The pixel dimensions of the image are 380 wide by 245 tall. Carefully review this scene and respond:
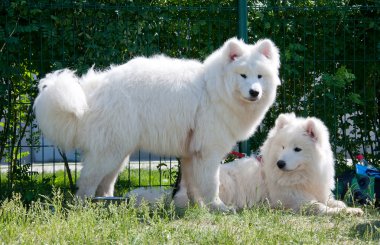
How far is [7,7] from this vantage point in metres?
6.77

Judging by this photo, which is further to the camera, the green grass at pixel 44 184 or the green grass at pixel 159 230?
the green grass at pixel 44 184

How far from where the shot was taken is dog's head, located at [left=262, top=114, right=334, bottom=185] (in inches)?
233

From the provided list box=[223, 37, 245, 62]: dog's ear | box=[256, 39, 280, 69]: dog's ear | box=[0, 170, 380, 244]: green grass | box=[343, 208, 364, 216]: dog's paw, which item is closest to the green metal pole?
box=[256, 39, 280, 69]: dog's ear

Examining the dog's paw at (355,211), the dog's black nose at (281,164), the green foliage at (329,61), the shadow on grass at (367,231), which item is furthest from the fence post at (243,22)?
the shadow on grass at (367,231)

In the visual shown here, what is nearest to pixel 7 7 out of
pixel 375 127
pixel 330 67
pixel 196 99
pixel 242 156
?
pixel 196 99

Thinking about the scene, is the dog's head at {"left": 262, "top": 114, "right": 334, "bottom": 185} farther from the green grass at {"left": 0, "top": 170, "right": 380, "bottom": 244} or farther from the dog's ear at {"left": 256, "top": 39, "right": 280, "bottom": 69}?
the green grass at {"left": 0, "top": 170, "right": 380, "bottom": 244}

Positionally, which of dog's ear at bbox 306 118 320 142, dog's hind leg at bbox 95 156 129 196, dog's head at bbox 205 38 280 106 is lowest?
dog's hind leg at bbox 95 156 129 196

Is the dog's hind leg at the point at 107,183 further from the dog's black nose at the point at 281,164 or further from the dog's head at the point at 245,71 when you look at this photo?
the dog's black nose at the point at 281,164

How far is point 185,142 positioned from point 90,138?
886 millimetres

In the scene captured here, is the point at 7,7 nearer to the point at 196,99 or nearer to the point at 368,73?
the point at 196,99

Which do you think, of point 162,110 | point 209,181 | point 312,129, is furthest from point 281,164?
point 162,110

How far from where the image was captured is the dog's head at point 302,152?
5918mm

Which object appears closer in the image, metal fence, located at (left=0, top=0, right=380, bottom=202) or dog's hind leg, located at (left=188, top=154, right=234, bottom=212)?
dog's hind leg, located at (left=188, top=154, right=234, bottom=212)

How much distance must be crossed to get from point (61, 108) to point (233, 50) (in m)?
1.63
